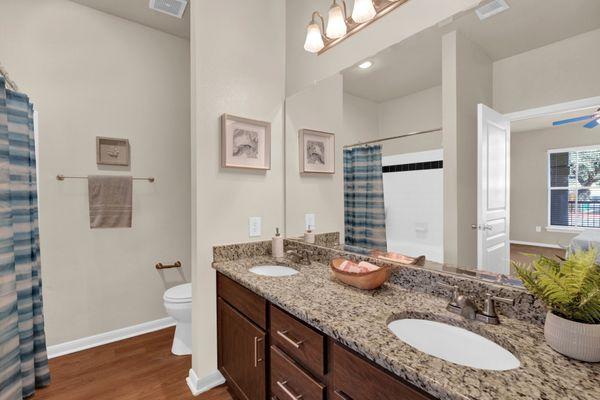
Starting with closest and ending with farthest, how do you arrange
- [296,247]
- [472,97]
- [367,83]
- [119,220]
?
[472,97], [367,83], [296,247], [119,220]

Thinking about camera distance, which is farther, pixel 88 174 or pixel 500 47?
pixel 88 174

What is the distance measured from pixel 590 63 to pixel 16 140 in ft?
8.83

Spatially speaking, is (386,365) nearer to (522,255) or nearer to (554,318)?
(554,318)

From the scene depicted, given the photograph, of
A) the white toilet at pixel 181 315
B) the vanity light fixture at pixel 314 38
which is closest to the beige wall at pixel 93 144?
the white toilet at pixel 181 315

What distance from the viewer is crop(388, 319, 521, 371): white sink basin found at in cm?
78

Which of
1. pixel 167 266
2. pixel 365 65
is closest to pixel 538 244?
pixel 365 65

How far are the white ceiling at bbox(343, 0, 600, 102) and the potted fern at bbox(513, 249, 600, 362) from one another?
67 cm

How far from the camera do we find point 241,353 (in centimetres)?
147

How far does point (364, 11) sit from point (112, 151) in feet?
7.32

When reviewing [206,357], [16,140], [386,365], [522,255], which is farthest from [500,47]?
[16,140]

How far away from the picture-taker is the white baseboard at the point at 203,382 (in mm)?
1739

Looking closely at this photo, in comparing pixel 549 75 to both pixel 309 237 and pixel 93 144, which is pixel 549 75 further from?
pixel 93 144

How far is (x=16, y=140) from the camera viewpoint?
5.45 ft

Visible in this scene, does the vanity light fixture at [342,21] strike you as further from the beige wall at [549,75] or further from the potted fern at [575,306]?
the potted fern at [575,306]
